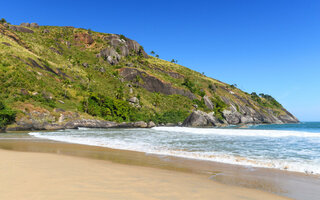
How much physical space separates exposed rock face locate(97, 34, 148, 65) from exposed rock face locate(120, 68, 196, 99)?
16260 millimetres

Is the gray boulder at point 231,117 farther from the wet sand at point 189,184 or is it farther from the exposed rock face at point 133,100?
the wet sand at point 189,184

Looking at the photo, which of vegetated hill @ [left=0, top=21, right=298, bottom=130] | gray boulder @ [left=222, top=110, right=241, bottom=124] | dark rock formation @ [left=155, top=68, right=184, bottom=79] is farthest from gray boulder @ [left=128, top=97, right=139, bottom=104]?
dark rock formation @ [left=155, top=68, right=184, bottom=79]

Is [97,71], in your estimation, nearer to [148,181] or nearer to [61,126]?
[61,126]

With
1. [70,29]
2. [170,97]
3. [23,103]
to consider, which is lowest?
[23,103]

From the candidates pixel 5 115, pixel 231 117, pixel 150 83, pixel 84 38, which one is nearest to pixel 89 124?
pixel 5 115

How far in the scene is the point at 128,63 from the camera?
115 meters

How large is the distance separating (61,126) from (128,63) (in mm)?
76590

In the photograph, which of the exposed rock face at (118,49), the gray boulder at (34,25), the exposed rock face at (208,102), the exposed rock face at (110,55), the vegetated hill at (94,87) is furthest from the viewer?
the gray boulder at (34,25)

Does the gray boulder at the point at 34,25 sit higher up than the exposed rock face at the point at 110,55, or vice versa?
the gray boulder at the point at 34,25

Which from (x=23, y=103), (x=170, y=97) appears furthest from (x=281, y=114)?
(x=23, y=103)

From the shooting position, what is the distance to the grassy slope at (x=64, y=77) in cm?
4988

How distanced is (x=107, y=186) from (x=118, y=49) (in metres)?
131

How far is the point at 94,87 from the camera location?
77.4m

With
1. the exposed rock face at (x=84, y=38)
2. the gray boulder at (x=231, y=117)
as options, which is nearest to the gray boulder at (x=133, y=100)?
the gray boulder at (x=231, y=117)
